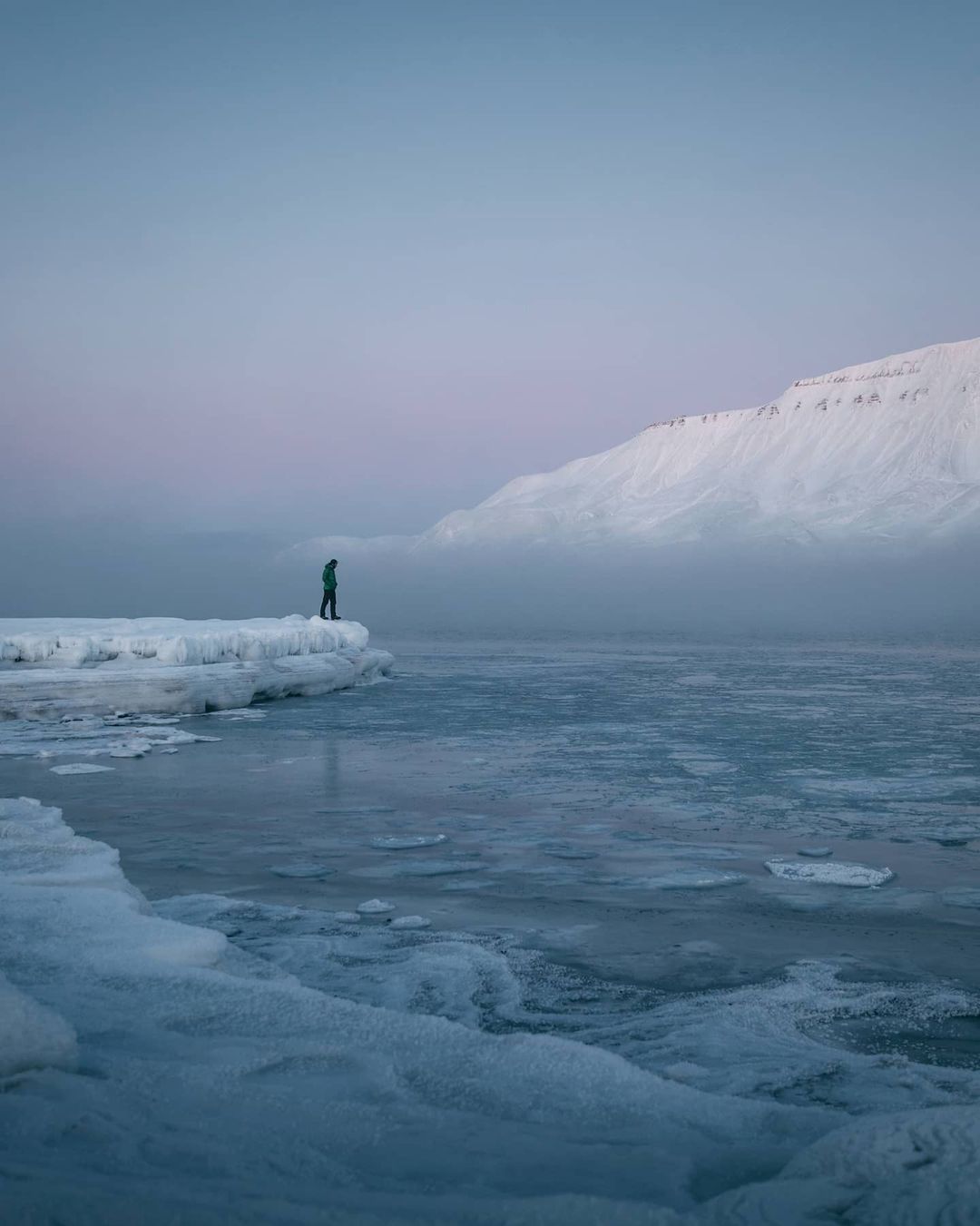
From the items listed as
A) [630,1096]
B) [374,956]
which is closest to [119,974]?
[374,956]

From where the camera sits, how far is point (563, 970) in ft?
14.6

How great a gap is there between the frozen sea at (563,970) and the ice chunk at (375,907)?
0.07 feet

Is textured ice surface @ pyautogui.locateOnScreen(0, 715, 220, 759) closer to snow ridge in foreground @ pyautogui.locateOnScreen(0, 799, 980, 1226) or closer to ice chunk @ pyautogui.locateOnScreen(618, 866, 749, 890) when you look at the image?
ice chunk @ pyautogui.locateOnScreen(618, 866, 749, 890)

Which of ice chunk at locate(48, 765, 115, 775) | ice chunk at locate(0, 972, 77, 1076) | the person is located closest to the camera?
ice chunk at locate(0, 972, 77, 1076)

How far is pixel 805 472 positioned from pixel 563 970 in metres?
160

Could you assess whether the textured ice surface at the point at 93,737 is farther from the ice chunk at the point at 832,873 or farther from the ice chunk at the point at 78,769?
the ice chunk at the point at 832,873

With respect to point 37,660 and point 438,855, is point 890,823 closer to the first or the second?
point 438,855

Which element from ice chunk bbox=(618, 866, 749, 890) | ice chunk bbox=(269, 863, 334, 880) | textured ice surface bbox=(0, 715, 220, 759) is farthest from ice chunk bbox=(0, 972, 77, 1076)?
textured ice surface bbox=(0, 715, 220, 759)

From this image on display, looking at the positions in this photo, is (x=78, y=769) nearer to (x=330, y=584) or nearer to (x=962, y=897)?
(x=962, y=897)

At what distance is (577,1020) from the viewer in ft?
12.6

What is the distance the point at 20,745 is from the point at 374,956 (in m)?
8.28

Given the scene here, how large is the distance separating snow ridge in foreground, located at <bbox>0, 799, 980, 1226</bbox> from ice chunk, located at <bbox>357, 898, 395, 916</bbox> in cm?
166

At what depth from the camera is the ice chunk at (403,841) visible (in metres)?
6.89

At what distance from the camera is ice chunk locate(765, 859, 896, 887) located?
19.6 ft
